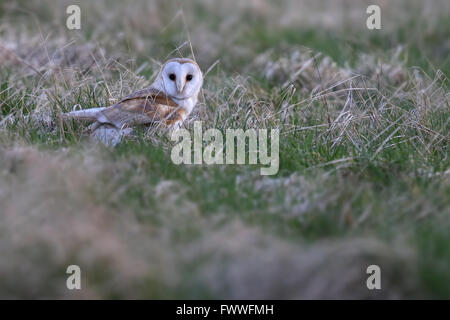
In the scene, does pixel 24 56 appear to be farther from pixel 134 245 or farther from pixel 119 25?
pixel 134 245

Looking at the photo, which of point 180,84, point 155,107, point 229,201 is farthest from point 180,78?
point 229,201

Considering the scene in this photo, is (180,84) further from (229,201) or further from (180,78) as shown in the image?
(229,201)

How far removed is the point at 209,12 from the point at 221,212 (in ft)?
25.3

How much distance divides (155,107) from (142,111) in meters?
0.11

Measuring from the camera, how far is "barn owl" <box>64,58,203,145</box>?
186 inches

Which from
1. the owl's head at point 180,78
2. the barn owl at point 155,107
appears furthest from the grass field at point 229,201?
the owl's head at point 180,78

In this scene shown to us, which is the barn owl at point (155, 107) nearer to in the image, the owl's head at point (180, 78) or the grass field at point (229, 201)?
the owl's head at point (180, 78)

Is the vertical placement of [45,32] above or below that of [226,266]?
above

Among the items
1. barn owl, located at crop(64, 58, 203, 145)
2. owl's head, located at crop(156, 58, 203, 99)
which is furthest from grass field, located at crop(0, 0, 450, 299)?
owl's head, located at crop(156, 58, 203, 99)

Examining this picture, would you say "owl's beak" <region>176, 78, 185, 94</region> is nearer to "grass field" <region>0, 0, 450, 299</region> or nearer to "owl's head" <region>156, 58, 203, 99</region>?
"owl's head" <region>156, 58, 203, 99</region>

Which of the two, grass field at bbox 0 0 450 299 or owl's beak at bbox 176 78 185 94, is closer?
grass field at bbox 0 0 450 299

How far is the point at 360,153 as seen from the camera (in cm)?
448
